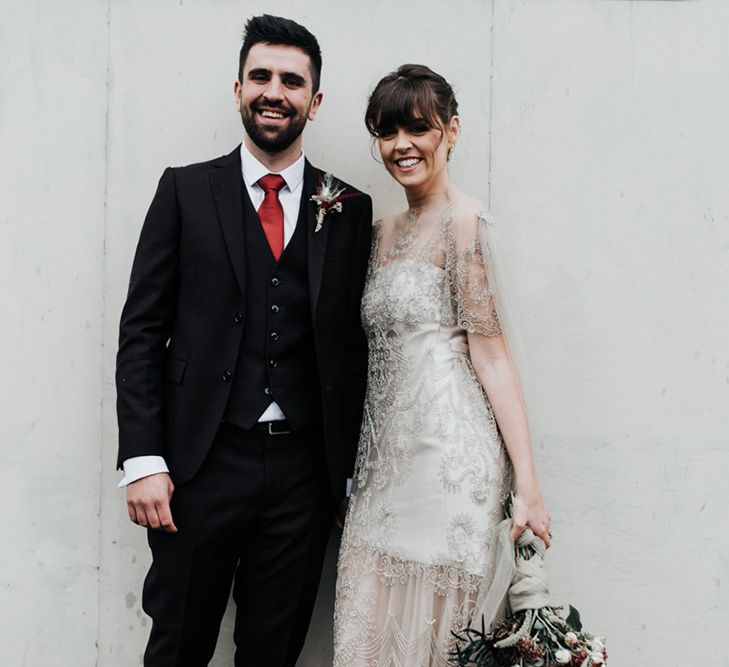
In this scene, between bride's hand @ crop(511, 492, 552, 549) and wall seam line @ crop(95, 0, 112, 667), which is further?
wall seam line @ crop(95, 0, 112, 667)

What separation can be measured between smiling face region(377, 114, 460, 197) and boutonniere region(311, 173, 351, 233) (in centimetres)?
17

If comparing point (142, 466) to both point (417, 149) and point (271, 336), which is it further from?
point (417, 149)

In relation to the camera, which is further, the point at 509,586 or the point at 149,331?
the point at 149,331

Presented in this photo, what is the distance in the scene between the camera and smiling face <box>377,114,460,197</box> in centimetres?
210

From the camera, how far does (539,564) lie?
201 cm

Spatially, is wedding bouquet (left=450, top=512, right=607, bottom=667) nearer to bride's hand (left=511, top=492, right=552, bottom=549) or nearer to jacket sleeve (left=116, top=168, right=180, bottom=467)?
bride's hand (left=511, top=492, right=552, bottom=549)

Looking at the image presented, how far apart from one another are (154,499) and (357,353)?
68cm

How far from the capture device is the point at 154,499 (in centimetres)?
200

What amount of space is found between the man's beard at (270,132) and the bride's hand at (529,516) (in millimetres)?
1117

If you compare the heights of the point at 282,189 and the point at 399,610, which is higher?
the point at 282,189

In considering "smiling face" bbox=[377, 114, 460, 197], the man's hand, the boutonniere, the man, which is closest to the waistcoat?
the man

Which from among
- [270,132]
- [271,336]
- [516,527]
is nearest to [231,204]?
[270,132]

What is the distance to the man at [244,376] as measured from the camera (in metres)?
2.04

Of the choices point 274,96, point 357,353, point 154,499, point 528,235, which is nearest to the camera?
point 154,499
